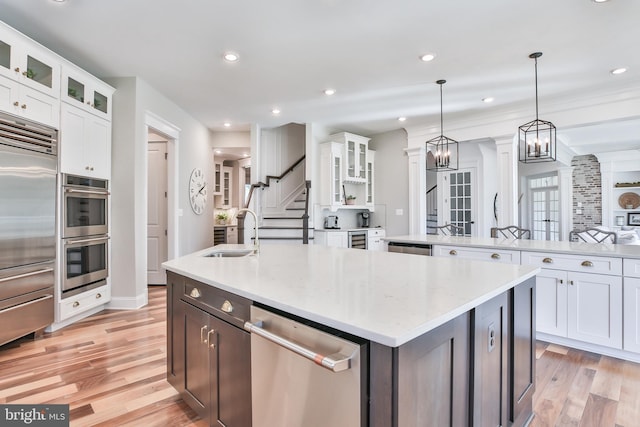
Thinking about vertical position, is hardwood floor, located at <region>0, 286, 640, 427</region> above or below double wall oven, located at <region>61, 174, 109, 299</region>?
below

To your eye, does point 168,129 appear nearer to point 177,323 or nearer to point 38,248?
point 38,248

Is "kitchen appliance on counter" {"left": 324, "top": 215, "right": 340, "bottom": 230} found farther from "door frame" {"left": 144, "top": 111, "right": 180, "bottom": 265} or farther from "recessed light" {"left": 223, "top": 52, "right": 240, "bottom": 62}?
"recessed light" {"left": 223, "top": 52, "right": 240, "bottom": 62}

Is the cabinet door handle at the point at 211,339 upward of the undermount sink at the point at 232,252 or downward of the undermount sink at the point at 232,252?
downward

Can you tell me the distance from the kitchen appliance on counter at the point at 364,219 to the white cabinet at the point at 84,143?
4.45m

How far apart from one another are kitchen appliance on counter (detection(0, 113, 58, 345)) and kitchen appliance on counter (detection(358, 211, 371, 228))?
195 inches

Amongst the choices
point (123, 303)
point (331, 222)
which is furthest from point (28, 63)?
point (331, 222)

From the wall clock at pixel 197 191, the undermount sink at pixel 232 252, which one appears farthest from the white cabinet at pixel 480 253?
the wall clock at pixel 197 191

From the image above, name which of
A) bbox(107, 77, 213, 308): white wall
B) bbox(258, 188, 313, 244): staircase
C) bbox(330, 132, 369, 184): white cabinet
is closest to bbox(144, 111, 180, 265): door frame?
bbox(107, 77, 213, 308): white wall

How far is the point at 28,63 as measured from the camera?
276 cm

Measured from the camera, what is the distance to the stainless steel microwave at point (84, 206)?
3148 mm

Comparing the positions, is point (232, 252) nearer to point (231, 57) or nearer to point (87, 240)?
point (87, 240)

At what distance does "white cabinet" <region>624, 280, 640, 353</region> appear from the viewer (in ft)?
8.02

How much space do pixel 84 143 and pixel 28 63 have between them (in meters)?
0.82

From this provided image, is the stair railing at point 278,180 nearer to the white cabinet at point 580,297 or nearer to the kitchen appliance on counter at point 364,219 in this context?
the kitchen appliance on counter at point 364,219
